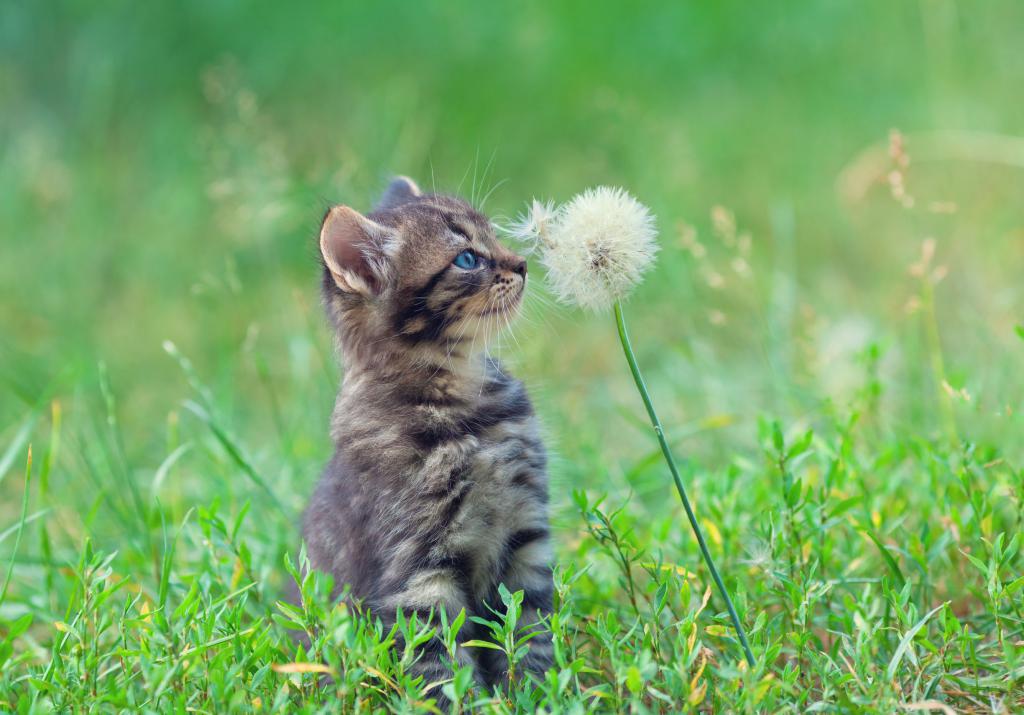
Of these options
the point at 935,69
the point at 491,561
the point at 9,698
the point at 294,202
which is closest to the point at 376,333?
the point at 491,561

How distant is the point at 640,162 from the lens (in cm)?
670

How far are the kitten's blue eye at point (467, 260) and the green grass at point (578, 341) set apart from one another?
0.35 meters

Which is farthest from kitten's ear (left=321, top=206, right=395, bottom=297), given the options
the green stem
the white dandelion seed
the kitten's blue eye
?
the green stem

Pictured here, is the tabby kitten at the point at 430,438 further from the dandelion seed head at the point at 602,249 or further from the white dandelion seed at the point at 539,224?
the dandelion seed head at the point at 602,249

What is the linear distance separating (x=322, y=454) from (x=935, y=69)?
4926 millimetres

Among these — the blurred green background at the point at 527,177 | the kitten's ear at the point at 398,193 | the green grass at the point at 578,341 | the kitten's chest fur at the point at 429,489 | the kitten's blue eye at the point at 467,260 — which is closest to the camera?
the green grass at the point at 578,341

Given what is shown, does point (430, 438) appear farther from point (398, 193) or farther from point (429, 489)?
point (398, 193)

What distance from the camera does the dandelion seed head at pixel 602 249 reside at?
2393 mm

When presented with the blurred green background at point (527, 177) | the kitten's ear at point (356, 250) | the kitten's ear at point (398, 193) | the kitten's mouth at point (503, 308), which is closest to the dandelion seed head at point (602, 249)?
the kitten's mouth at point (503, 308)

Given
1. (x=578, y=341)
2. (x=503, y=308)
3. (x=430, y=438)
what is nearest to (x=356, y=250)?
(x=503, y=308)

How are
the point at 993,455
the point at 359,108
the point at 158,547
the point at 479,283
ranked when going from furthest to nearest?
1. the point at 359,108
2. the point at 158,547
3. the point at 993,455
4. the point at 479,283

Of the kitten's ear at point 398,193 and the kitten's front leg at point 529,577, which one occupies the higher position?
the kitten's ear at point 398,193

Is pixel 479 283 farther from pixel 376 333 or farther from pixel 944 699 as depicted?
pixel 944 699

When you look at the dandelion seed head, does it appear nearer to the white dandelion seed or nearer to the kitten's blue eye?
the white dandelion seed
